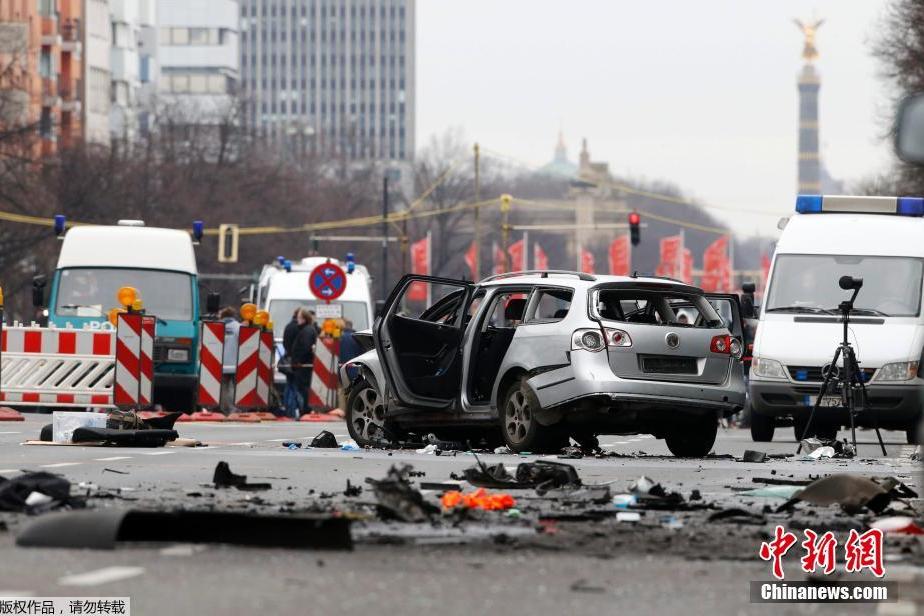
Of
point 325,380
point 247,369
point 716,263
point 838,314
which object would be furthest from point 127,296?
point 716,263

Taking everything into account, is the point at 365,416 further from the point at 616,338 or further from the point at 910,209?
the point at 910,209

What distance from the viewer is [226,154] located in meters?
89.1

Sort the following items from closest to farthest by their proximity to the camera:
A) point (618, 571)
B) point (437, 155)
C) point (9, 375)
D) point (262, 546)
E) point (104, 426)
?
point (618, 571), point (262, 546), point (104, 426), point (9, 375), point (437, 155)

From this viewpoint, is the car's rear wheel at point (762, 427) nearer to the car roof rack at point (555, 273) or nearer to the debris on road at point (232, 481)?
the car roof rack at point (555, 273)

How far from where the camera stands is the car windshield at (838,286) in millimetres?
25312

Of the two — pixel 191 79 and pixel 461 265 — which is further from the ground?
pixel 191 79

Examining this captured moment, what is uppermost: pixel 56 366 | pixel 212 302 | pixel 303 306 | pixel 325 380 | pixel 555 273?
pixel 555 273

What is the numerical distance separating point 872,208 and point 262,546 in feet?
57.4

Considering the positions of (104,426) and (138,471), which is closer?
(138,471)

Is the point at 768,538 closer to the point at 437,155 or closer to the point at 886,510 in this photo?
the point at 886,510

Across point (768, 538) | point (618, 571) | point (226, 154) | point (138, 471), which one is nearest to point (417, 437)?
point (138, 471)

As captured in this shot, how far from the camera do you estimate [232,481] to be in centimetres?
1432

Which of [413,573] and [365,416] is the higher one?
[413,573]

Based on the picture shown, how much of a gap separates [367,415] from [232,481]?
6.67m
